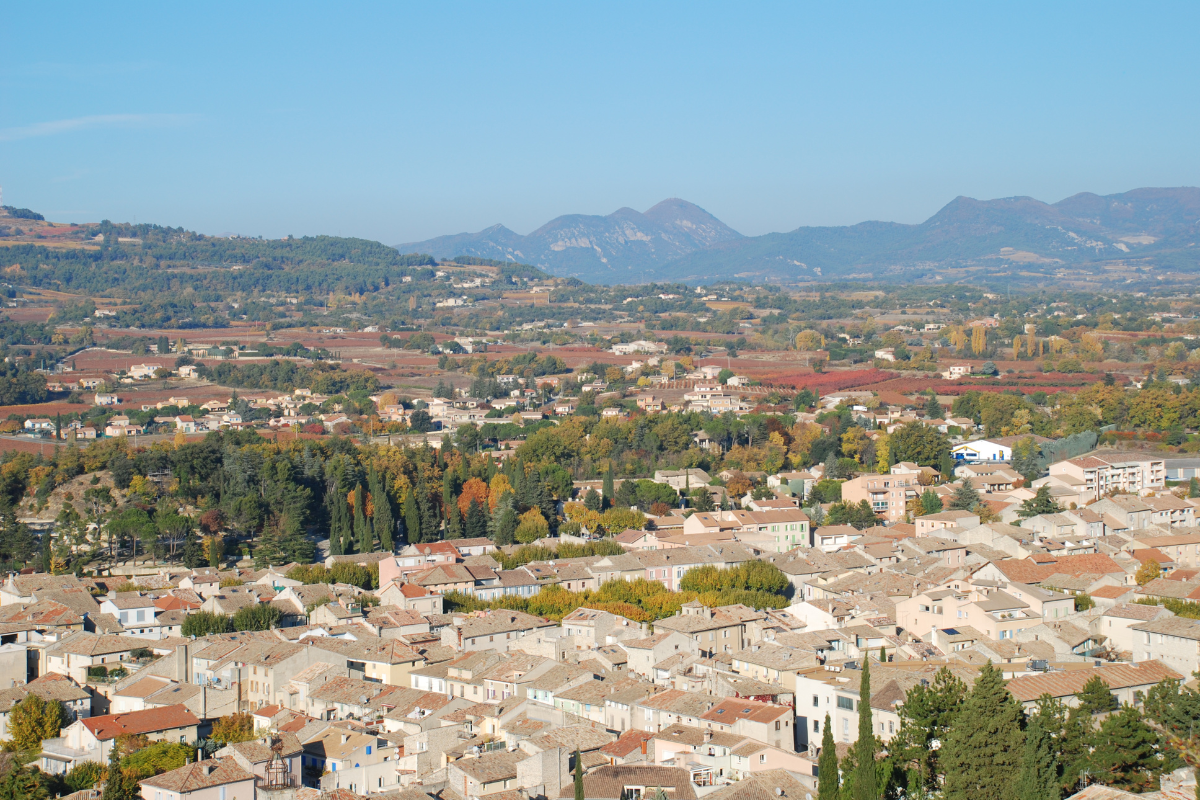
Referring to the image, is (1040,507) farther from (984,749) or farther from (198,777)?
(198,777)

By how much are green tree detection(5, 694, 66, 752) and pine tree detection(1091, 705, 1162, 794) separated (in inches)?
490

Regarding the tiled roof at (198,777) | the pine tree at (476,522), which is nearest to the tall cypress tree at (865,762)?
the tiled roof at (198,777)

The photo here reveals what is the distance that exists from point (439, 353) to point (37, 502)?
155 ft

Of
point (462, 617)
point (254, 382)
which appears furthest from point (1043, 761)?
point (254, 382)

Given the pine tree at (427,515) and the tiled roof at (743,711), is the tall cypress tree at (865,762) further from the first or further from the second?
the pine tree at (427,515)

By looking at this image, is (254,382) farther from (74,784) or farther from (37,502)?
(74,784)

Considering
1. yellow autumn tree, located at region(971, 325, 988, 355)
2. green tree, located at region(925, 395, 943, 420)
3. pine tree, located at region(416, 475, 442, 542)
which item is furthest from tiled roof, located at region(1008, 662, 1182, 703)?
yellow autumn tree, located at region(971, 325, 988, 355)

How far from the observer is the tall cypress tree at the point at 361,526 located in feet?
96.4

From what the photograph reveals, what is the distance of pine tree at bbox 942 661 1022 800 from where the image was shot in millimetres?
14195

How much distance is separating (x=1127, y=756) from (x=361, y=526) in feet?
61.5

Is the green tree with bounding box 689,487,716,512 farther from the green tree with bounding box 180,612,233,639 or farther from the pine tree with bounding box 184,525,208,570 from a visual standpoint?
the green tree with bounding box 180,612,233,639

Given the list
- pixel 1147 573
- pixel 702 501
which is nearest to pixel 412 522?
pixel 702 501

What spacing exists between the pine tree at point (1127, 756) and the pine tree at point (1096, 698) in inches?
44.4

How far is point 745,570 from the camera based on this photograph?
25672mm
